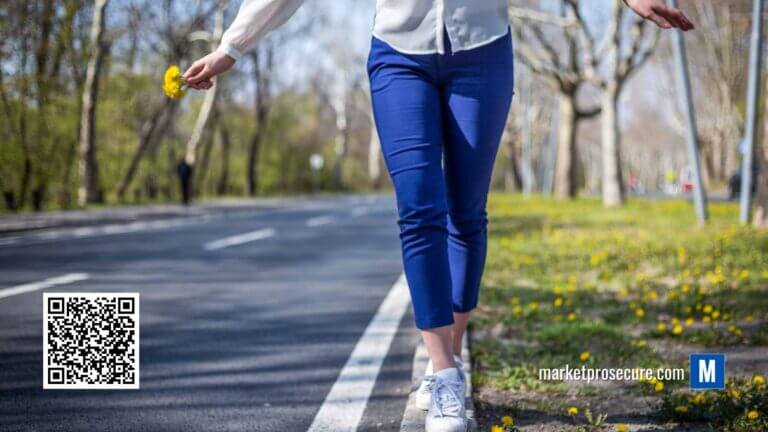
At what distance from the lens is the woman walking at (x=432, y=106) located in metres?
2.62

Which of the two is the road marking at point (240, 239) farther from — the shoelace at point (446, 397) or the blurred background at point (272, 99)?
the shoelace at point (446, 397)

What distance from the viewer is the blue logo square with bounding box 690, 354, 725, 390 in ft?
10.1

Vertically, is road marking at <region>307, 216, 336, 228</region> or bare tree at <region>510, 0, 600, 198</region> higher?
bare tree at <region>510, 0, 600, 198</region>

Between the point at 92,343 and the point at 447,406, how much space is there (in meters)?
1.38

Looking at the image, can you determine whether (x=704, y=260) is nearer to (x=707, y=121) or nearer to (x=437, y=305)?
(x=437, y=305)

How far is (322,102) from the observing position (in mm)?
52750

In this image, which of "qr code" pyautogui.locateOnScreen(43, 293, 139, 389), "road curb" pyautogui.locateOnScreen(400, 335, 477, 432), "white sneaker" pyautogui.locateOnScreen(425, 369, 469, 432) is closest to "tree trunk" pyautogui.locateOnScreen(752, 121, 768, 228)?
"road curb" pyautogui.locateOnScreen(400, 335, 477, 432)

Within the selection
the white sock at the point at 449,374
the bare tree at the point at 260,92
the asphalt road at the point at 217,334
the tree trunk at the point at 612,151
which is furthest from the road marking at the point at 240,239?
the bare tree at the point at 260,92

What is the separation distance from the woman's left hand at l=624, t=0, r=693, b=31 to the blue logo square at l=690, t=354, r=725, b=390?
4.36ft

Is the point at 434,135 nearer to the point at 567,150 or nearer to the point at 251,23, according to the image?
the point at 251,23

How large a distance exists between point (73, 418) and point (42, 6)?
18.8 m

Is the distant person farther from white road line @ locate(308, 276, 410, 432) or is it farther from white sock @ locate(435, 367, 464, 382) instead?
white sock @ locate(435, 367, 464, 382)

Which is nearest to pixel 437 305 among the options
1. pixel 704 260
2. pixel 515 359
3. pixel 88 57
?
pixel 515 359

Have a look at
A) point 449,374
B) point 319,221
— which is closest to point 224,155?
point 319,221
